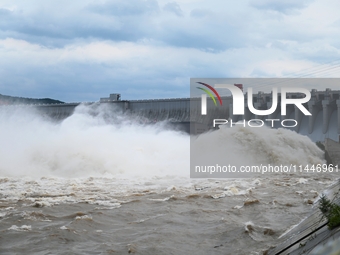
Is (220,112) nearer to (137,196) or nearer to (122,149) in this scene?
(122,149)

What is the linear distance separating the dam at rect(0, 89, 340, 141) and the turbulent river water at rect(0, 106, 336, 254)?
12.7 metres

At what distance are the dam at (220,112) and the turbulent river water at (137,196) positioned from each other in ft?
41.7

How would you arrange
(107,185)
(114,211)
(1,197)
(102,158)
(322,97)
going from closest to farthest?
1. (114,211)
2. (1,197)
3. (107,185)
4. (102,158)
5. (322,97)

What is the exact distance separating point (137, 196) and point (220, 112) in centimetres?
3431

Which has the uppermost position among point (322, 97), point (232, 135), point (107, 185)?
point (322, 97)

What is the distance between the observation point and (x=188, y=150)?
26.6 m

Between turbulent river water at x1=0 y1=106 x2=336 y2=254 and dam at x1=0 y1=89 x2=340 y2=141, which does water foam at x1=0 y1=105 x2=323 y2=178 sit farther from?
dam at x1=0 y1=89 x2=340 y2=141

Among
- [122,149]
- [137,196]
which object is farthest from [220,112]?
[137,196]

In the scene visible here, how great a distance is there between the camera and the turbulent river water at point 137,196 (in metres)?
7.85

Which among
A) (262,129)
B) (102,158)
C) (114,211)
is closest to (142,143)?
(102,158)

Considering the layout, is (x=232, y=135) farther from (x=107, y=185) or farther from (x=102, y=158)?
(x=107, y=185)

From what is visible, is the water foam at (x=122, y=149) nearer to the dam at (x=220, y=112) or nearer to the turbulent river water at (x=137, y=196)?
the turbulent river water at (x=137, y=196)

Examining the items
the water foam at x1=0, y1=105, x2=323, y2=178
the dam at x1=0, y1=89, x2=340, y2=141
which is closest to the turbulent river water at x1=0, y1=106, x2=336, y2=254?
the water foam at x1=0, y1=105, x2=323, y2=178

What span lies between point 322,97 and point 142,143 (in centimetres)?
2352
